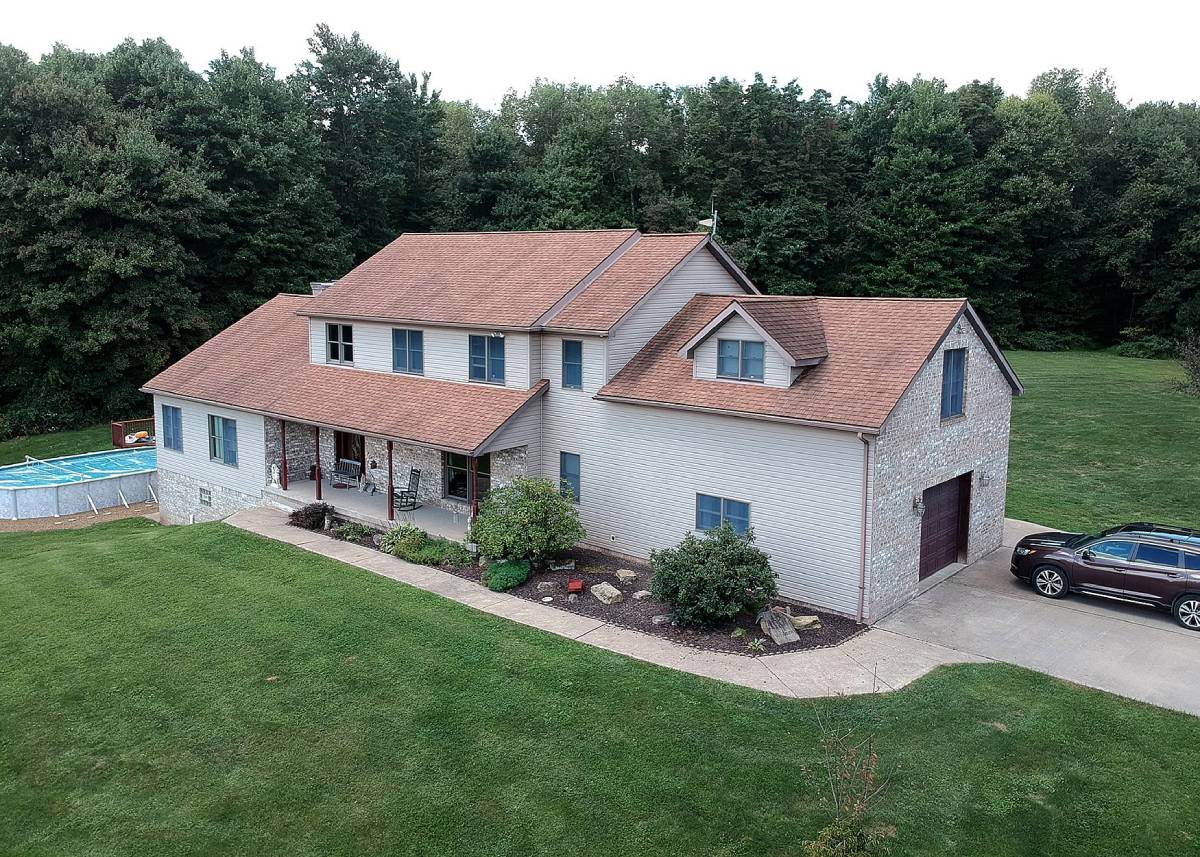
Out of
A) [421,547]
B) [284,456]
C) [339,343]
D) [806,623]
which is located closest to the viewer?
[806,623]

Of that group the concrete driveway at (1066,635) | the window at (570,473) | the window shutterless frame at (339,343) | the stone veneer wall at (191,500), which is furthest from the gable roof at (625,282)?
the stone veneer wall at (191,500)

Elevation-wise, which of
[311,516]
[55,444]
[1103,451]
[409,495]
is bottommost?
[311,516]

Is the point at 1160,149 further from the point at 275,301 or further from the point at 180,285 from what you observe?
the point at 180,285

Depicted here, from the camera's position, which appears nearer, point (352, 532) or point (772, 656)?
point (772, 656)

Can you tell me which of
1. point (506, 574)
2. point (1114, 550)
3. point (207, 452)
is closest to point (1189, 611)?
point (1114, 550)

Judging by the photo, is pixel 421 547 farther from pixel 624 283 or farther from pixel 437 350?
pixel 624 283

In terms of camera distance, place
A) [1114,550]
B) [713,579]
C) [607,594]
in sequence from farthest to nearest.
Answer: [607,594], [1114,550], [713,579]
